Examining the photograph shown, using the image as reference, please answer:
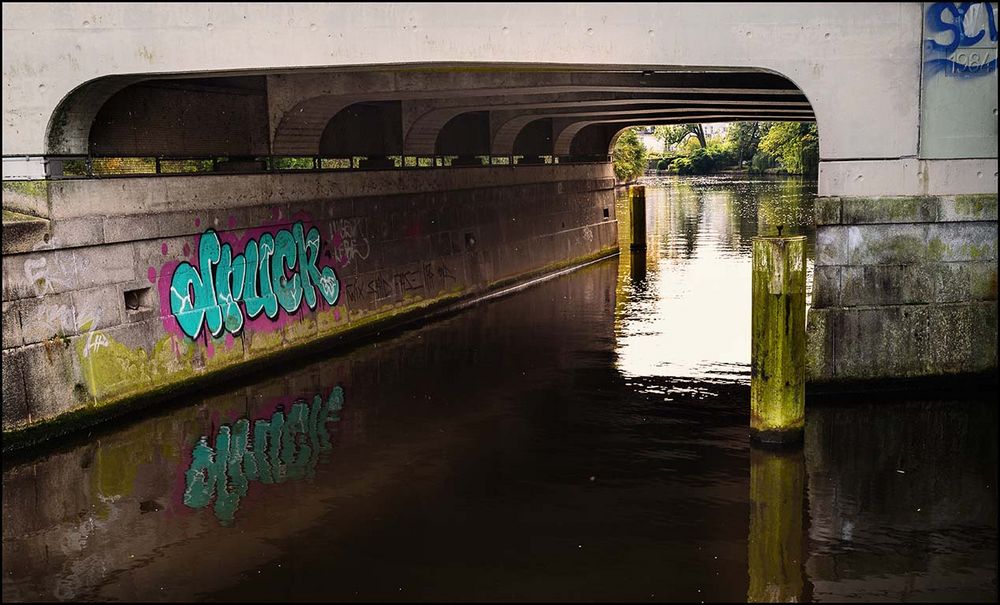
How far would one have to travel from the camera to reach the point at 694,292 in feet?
99.3

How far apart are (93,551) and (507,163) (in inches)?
905

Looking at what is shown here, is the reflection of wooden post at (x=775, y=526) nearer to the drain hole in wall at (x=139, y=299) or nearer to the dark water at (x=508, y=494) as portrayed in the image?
the dark water at (x=508, y=494)

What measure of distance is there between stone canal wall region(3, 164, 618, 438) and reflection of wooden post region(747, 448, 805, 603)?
990 cm

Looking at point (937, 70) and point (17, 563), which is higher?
point (937, 70)

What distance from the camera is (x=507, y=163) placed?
1300 inches

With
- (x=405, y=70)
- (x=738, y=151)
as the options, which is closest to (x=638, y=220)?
(x=405, y=70)

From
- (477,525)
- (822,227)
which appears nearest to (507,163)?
(822,227)

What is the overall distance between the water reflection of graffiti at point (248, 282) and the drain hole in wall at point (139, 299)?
498 mm

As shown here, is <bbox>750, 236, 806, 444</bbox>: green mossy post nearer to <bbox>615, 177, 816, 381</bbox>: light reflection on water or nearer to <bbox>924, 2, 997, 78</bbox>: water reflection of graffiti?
<bbox>615, 177, 816, 381</bbox>: light reflection on water

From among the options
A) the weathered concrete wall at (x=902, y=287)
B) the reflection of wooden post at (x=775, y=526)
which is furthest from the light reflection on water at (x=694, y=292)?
the reflection of wooden post at (x=775, y=526)

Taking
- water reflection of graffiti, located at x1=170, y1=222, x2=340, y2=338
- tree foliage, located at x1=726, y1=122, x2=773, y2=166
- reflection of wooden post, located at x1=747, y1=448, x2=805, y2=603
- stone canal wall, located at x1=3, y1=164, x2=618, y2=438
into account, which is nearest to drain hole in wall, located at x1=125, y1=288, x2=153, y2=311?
stone canal wall, located at x1=3, y1=164, x2=618, y2=438

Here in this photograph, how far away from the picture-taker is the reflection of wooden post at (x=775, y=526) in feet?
35.2

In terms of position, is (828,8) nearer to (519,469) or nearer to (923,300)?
(923,300)

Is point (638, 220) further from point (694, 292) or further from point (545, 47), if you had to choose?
point (545, 47)
